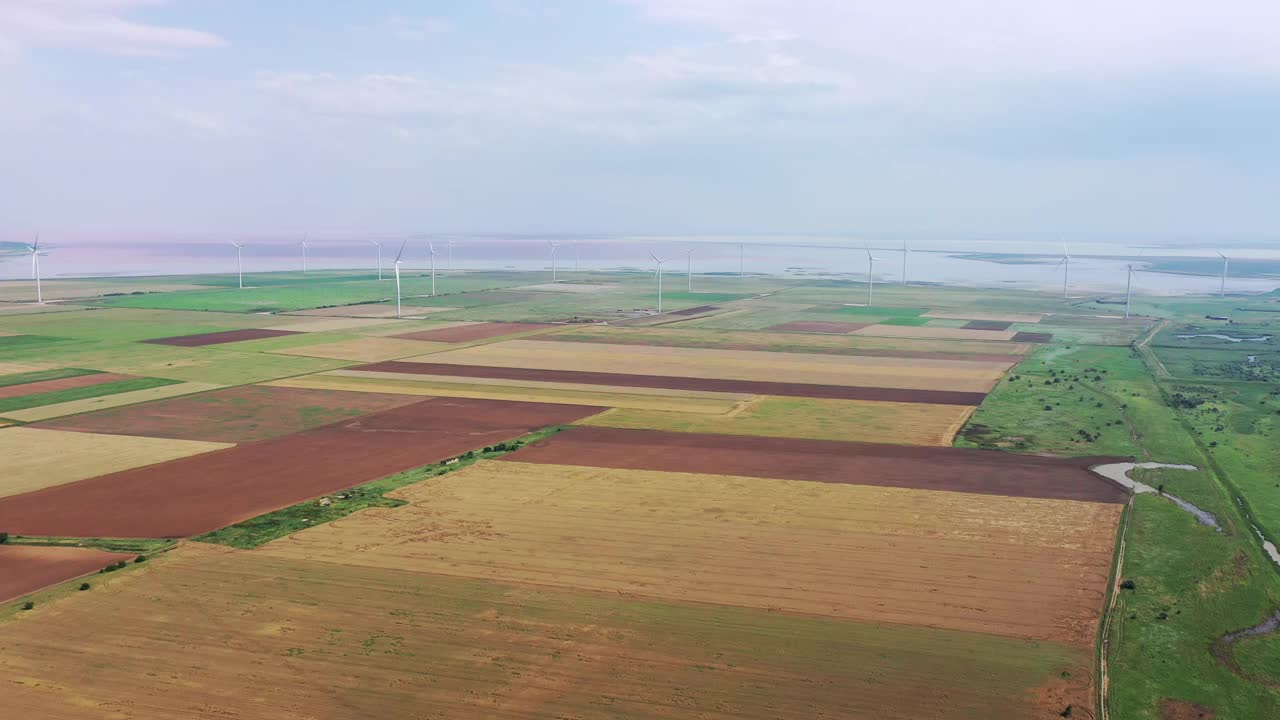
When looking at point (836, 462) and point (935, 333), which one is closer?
point (836, 462)

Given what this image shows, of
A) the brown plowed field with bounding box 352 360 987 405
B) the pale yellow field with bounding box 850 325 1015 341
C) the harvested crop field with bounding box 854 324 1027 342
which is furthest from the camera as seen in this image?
the pale yellow field with bounding box 850 325 1015 341

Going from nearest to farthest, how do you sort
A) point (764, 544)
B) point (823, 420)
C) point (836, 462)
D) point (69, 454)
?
point (764, 544) → point (836, 462) → point (69, 454) → point (823, 420)

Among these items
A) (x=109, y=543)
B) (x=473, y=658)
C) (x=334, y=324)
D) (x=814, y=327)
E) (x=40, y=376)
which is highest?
(x=334, y=324)

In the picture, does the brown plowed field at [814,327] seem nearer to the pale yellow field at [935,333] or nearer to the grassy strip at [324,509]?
the pale yellow field at [935,333]

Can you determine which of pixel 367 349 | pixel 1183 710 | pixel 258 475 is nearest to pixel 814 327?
pixel 367 349

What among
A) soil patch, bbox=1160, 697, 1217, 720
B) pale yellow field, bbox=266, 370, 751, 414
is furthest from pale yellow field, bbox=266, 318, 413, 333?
soil patch, bbox=1160, 697, 1217, 720

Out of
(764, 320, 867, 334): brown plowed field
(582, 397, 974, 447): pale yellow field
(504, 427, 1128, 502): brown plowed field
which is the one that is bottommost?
(504, 427, 1128, 502): brown plowed field

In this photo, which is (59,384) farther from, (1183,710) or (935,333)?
(935,333)

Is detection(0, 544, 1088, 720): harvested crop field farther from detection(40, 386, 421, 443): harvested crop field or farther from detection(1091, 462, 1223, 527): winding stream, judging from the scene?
detection(40, 386, 421, 443): harvested crop field
